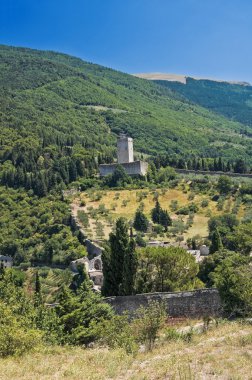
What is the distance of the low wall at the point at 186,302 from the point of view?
26422 millimetres

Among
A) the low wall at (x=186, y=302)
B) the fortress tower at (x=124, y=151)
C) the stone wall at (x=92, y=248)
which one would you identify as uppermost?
the fortress tower at (x=124, y=151)

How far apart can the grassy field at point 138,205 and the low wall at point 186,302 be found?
32668 millimetres

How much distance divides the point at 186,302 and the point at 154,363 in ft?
35.6

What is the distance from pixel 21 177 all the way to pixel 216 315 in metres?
73.6

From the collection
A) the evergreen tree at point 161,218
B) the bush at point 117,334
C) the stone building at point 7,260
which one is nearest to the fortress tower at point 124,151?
the evergreen tree at point 161,218

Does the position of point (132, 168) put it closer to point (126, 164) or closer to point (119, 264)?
point (126, 164)

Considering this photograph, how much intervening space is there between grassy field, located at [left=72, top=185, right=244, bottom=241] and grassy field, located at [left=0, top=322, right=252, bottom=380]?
4154 cm

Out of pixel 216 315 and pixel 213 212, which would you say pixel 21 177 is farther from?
pixel 216 315

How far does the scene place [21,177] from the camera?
94812 mm

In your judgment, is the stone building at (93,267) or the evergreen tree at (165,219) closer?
the stone building at (93,267)

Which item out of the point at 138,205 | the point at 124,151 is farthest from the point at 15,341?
the point at 124,151

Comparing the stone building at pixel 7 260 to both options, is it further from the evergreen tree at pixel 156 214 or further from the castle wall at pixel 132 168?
the castle wall at pixel 132 168

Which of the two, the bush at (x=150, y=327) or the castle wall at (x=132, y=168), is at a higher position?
the castle wall at (x=132, y=168)

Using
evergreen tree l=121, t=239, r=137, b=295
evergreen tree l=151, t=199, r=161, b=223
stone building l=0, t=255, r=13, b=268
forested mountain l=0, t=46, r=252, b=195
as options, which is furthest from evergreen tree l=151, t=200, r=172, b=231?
evergreen tree l=121, t=239, r=137, b=295
